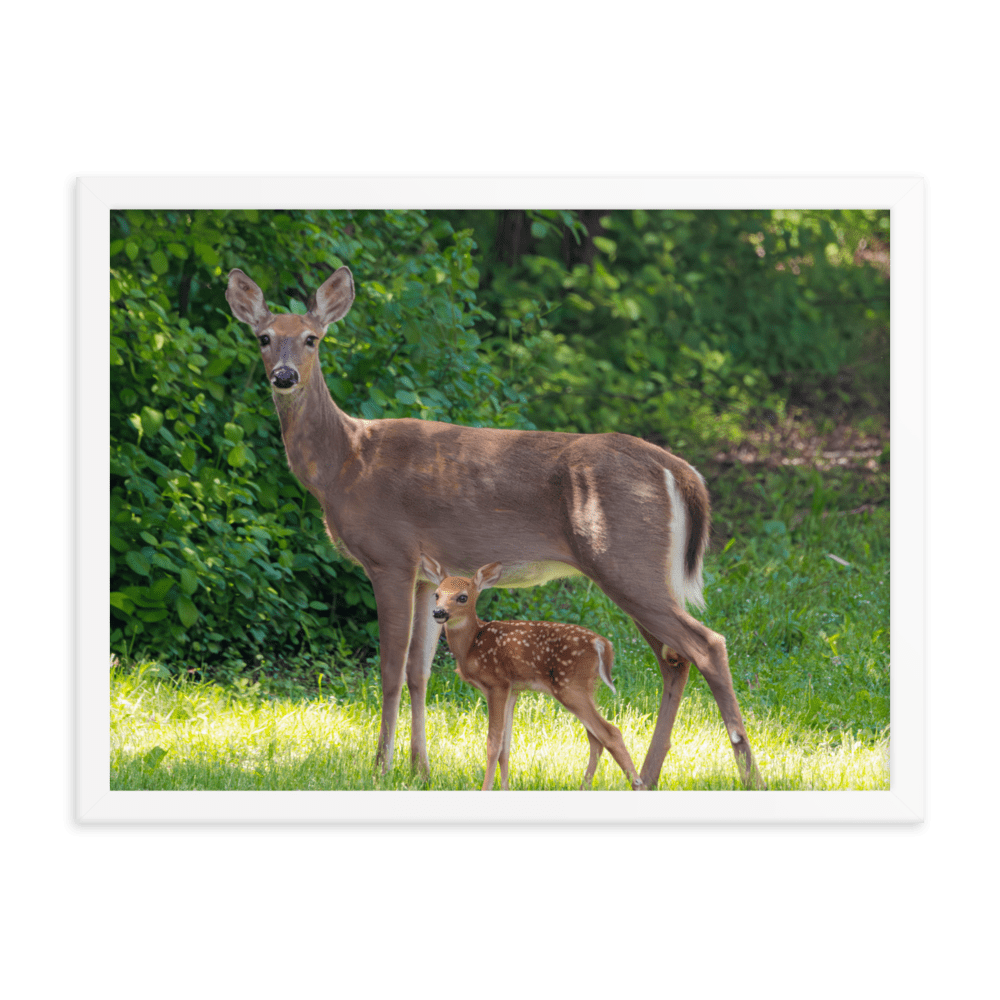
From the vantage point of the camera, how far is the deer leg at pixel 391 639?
5.64 metres

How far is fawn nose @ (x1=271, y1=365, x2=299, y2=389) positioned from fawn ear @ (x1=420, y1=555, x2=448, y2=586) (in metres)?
1.00

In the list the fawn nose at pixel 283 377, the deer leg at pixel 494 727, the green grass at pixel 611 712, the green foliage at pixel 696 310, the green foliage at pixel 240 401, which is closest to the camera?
the fawn nose at pixel 283 377

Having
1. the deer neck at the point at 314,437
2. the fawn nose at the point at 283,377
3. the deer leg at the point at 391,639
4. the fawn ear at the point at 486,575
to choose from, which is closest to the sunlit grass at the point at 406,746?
the deer leg at the point at 391,639

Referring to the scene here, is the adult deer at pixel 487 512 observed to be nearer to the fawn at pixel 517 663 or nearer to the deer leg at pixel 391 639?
the deer leg at pixel 391 639

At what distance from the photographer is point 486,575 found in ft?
17.9

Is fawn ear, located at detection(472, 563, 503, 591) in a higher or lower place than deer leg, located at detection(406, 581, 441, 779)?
higher

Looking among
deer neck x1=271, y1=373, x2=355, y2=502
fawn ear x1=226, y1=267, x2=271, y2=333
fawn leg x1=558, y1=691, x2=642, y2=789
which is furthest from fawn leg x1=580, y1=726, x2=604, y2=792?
fawn ear x1=226, y1=267, x2=271, y2=333

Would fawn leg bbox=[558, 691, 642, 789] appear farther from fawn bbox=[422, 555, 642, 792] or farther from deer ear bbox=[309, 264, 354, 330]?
deer ear bbox=[309, 264, 354, 330]

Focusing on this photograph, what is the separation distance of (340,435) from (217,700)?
2.06m

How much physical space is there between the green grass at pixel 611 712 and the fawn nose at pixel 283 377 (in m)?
1.78

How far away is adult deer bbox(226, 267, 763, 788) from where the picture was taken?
17.7 ft

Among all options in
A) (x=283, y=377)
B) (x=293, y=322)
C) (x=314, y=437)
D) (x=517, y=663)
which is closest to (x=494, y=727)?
(x=517, y=663)

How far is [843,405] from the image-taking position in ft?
38.4

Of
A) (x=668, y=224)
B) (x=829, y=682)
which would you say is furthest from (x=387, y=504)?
(x=668, y=224)
